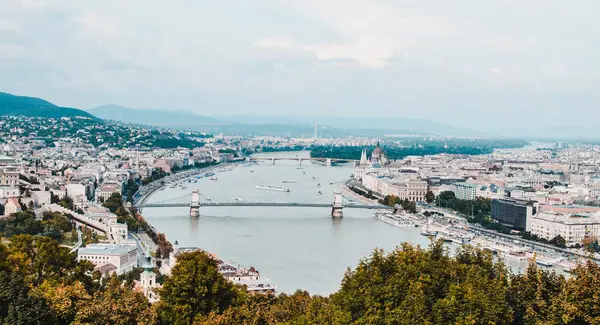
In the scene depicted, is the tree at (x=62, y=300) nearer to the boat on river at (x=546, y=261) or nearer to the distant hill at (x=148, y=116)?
the boat on river at (x=546, y=261)

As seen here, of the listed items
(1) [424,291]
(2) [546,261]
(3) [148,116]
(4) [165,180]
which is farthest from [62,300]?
(3) [148,116]

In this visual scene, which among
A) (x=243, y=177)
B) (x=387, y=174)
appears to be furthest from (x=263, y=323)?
(x=243, y=177)

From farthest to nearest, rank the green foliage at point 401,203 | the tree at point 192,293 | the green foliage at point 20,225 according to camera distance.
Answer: the green foliage at point 401,203, the green foliage at point 20,225, the tree at point 192,293

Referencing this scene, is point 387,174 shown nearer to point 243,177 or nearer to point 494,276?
point 243,177

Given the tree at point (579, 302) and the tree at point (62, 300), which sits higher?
the tree at point (579, 302)

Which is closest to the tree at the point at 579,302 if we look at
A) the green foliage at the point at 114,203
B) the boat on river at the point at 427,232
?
the boat on river at the point at 427,232

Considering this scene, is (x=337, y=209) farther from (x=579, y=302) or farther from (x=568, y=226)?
(x=579, y=302)
